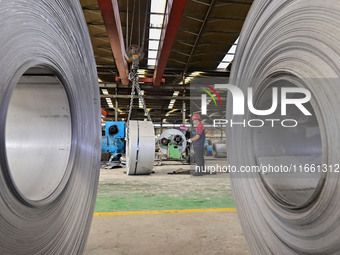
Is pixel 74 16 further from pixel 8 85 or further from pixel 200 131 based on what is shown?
pixel 200 131

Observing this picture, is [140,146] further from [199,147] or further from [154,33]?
[154,33]

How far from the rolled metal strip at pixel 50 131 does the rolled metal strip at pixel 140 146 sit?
10.3ft

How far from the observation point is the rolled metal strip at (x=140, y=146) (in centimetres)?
429

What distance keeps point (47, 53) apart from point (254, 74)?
26.9 inches

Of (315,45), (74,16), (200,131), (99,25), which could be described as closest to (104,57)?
(99,25)

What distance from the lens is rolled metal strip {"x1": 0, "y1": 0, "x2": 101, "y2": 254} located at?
63cm

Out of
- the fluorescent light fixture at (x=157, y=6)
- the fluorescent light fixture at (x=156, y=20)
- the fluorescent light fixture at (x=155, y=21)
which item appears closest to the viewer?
the fluorescent light fixture at (x=157, y=6)

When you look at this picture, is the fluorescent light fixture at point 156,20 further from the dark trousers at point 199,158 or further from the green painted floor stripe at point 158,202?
the green painted floor stripe at point 158,202

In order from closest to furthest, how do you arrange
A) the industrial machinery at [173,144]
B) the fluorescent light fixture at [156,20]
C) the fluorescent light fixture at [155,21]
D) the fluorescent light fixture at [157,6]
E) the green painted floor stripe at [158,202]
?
the green painted floor stripe at [158,202] → the fluorescent light fixture at [157,6] → the fluorescent light fixture at [155,21] → the fluorescent light fixture at [156,20] → the industrial machinery at [173,144]

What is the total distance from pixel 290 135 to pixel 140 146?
3.33 m

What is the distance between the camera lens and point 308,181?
0.97 meters

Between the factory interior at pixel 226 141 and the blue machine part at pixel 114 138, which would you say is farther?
the blue machine part at pixel 114 138

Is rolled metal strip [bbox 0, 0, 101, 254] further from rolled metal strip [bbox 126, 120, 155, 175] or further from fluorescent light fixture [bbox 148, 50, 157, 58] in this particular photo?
fluorescent light fixture [bbox 148, 50, 157, 58]

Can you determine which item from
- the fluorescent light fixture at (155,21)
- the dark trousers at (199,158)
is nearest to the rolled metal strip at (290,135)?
the dark trousers at (199,158)
